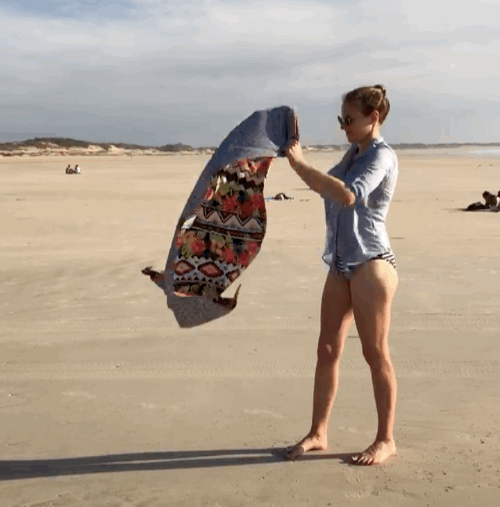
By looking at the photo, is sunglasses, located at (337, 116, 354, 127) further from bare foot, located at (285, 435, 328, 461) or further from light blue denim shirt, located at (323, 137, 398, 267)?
bare foot, located at (285, 435, 328, 461)

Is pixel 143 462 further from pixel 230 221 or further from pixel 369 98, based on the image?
pixel 369 98

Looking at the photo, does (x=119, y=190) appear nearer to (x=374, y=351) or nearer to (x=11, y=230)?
(x=11, y=230)

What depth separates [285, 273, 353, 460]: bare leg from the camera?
12.7 ft

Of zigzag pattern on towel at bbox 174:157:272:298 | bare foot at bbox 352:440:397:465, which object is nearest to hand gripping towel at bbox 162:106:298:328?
zigzag pattern on towel at bbox 174:157:272:298

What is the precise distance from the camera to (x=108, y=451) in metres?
4.18

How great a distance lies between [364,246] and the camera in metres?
3.70

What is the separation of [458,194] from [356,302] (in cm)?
1873

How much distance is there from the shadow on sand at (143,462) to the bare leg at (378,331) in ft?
0.68

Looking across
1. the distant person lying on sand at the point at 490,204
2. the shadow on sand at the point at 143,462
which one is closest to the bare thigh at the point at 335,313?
the shadow on sand at the point at 143,462

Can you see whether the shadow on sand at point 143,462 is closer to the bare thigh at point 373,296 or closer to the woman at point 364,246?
the woman at point 364,246

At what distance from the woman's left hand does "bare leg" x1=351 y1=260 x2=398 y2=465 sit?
612mm

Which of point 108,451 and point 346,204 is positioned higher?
point 346,204

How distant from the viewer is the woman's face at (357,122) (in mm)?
3686

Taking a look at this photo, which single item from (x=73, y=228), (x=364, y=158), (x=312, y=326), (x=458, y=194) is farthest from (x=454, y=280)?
(x=458, y=194)
